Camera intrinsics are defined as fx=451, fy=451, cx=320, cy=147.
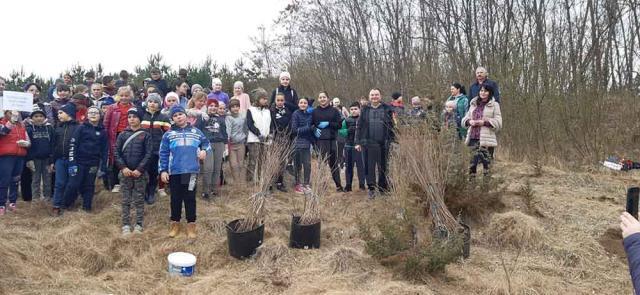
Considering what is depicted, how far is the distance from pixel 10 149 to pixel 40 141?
0.40 meters

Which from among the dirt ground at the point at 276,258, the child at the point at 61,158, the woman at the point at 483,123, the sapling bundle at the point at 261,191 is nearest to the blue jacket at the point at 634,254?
the dirt ground at the point at 276,258

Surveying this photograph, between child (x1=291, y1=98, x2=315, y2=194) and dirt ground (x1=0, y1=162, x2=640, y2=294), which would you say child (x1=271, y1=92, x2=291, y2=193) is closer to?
child (x1=291, y1=98, x2=315, y2=194)

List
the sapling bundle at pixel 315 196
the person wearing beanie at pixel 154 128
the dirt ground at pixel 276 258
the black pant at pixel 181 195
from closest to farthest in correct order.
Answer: the dirt ground at pixel 276 258, the sapling bundle at pixel 315 196, the black pant at pixel 181 195, the person wearing beanie at pixel 154 128

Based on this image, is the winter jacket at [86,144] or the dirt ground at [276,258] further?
the winter jacket at [86,144]

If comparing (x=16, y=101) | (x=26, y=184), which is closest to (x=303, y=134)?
(x=16, y=101)

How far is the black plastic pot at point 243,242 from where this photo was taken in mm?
4688

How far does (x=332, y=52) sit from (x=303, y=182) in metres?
11.3

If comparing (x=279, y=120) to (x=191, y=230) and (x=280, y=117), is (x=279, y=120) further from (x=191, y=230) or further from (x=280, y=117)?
(x=191, y=230)

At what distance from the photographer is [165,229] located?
18.1 feet

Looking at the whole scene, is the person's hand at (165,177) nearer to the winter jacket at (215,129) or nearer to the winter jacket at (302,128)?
the winter jacket at (215,129)

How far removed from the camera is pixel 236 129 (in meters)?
6.81

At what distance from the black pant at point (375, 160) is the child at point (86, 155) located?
3.64 m

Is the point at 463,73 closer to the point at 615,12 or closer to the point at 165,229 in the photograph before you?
the point at 615,12

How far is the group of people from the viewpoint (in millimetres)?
5359
